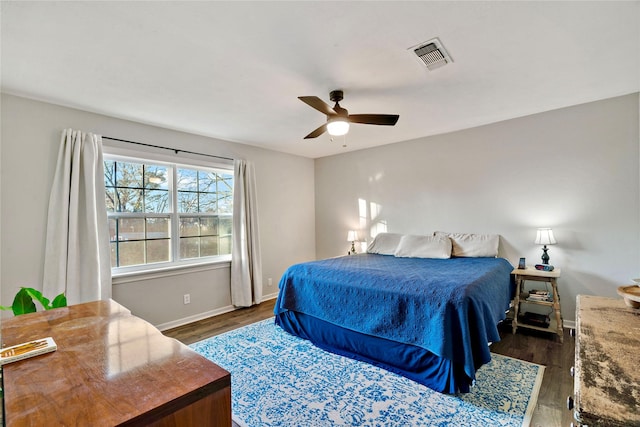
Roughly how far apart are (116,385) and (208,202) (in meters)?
3.40

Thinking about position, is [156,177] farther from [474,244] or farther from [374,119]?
[474,244]

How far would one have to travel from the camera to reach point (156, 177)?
348cm

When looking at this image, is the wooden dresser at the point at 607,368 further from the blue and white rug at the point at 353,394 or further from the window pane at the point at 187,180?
the window pane at the point at 187,180

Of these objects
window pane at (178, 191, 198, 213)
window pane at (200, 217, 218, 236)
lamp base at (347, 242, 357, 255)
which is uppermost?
window pane at (178, 191, 198, 213)

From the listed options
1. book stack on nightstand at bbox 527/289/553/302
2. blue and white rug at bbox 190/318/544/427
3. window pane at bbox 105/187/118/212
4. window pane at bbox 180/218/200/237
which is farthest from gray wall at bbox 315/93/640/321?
window pane at bbox 105/187/118/212

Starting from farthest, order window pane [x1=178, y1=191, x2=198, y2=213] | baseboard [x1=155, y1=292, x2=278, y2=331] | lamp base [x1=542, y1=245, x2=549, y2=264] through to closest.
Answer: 1. window pane [x1=178, y1=191, x2=198, y2=213]
2. baseboard [x1=155, y1=292, x2=278, y2=331]
3. lamp base [x1=542, y1=245, x2=549, y2=264]

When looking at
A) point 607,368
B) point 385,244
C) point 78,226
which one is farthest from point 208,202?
point 607,368

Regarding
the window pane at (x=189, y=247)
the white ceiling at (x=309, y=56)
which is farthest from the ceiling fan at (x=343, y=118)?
the window pane at (x=189, y=247)

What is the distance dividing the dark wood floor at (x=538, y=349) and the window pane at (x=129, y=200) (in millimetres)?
1455

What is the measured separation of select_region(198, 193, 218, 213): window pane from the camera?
3.91 m

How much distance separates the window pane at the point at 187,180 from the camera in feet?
12.1

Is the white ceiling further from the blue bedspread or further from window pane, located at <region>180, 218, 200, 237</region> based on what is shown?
the blue bedspread

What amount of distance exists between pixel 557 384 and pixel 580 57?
236 cm

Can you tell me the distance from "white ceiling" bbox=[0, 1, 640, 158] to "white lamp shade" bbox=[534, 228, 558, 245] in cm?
131
